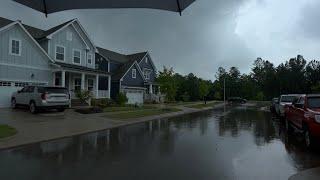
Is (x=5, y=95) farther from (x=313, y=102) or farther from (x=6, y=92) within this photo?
(x=313, y=102)

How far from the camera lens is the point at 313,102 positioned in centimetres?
1294

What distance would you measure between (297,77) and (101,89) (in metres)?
49.6

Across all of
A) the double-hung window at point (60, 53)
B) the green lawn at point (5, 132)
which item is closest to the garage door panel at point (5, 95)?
the double-hung window at point (60, 53)

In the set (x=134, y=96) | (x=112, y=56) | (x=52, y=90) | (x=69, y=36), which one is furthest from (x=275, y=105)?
(x=112, y=56)

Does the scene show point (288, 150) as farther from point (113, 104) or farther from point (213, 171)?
point (113, 104)

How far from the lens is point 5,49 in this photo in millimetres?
26891

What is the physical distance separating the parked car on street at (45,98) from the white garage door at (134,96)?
19.6 metres

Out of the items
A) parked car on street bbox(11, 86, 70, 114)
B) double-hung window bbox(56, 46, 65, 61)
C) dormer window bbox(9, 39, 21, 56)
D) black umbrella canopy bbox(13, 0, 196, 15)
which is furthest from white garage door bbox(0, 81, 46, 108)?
black umbrella canopy bbox(13, 0, 196, 15)

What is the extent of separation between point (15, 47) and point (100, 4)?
87.4ft

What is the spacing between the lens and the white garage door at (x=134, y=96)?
44.1 m

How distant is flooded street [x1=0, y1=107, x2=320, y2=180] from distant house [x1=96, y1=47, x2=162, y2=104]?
2909 cm

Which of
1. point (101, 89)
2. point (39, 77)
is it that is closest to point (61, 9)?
point (39, 77)

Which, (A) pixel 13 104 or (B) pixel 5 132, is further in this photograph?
(A) pixel 13 104

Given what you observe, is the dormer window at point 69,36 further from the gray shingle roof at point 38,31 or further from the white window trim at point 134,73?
the white window trim at point 134,73
